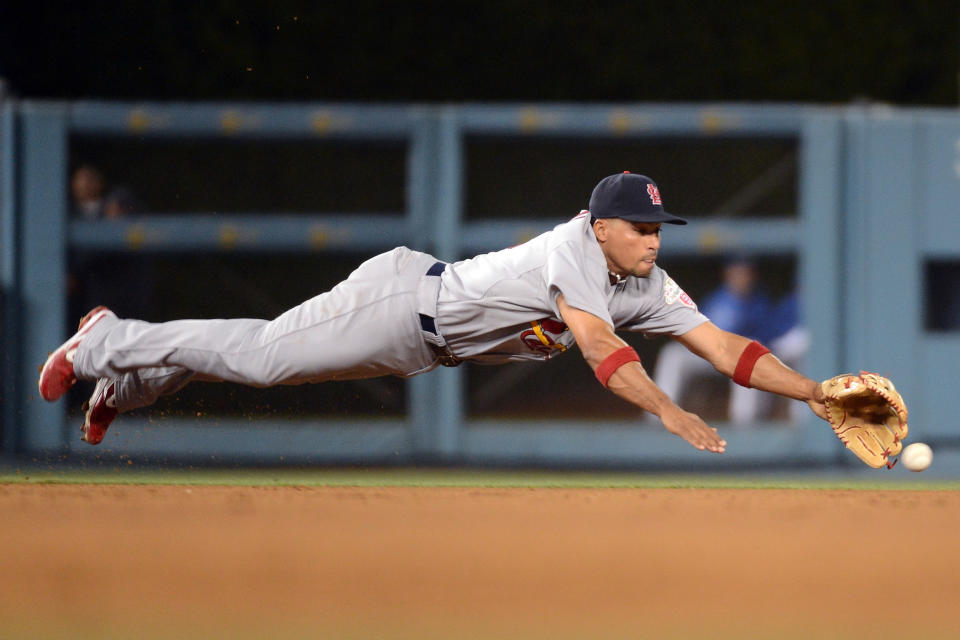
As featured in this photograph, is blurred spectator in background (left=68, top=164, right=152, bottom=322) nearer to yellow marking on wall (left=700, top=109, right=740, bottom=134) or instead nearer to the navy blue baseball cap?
yellow marking on wall (left=700, top=109, right=740, bottom=134)

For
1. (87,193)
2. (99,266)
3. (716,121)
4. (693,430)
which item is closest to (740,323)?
(716,121)

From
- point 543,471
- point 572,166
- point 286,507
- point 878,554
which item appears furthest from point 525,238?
point 878,554

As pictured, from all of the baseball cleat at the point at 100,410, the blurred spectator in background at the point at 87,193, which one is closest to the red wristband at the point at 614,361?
the baseball cleat at the point at 100,410

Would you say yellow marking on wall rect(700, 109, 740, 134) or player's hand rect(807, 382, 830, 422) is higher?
yellow marking on wall rect(700, 109, 740, 134)

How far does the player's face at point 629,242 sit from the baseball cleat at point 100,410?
1.89 meters

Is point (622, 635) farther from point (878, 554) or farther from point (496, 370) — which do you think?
point (496, 370)

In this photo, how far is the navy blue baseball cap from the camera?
3.96 metres

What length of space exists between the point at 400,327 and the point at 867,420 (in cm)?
156

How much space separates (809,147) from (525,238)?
171cm

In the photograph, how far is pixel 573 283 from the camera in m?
3.89

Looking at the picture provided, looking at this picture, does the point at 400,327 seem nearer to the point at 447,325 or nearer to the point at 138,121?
the point at 447,325

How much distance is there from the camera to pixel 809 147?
731 centimetres

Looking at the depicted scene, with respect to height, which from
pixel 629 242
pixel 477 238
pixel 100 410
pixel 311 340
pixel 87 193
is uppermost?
pixel 87 193

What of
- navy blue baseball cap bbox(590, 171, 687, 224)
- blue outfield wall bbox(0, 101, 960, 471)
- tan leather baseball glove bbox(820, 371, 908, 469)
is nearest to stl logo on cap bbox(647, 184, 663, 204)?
navy blue baseball cap bbox(590, 171, 687, 224)
